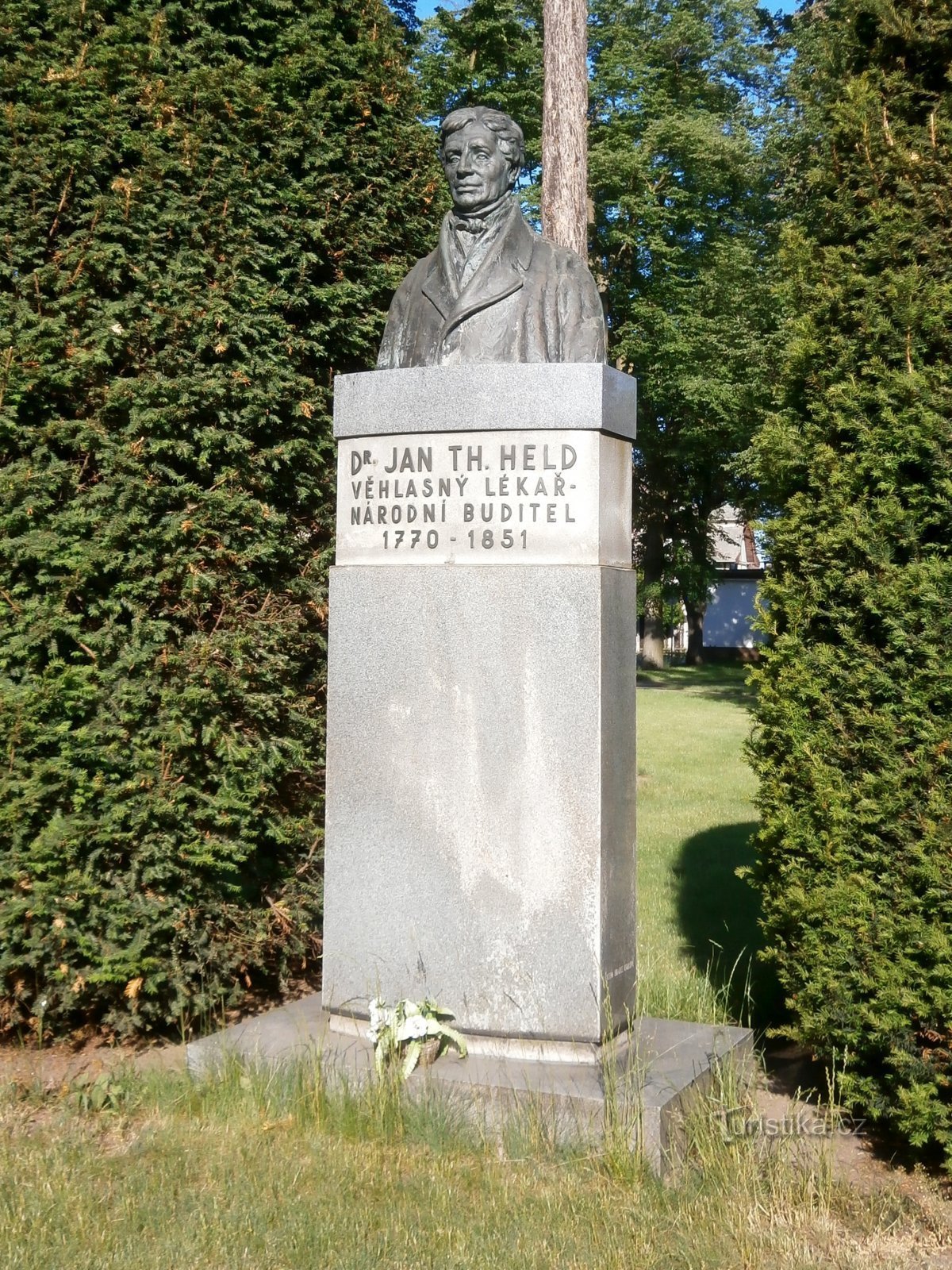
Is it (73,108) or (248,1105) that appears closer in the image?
(248,1105)

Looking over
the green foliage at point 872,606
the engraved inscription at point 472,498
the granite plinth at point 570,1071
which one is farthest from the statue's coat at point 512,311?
the granite plinth at point 570,1071

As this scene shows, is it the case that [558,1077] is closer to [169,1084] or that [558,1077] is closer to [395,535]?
[169,1084]

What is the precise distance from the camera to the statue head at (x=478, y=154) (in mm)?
4750

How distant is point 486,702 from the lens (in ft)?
14.4

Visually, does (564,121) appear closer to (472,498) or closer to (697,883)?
(697,883)

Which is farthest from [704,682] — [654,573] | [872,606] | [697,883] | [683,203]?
[872,606]

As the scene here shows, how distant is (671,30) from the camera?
25297 millimetres

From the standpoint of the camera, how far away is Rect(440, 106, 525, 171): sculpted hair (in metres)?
4.75

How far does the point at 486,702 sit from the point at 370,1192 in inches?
64.7

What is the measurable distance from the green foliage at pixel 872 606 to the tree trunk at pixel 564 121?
5912 mm

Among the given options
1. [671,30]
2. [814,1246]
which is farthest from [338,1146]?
[671,30]

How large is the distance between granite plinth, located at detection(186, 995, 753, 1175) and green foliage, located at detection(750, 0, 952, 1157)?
47 cm

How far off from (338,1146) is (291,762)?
2.04 metres

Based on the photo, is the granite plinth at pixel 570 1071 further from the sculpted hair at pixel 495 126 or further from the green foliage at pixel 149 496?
the sculpted hair at pixel 495 126
